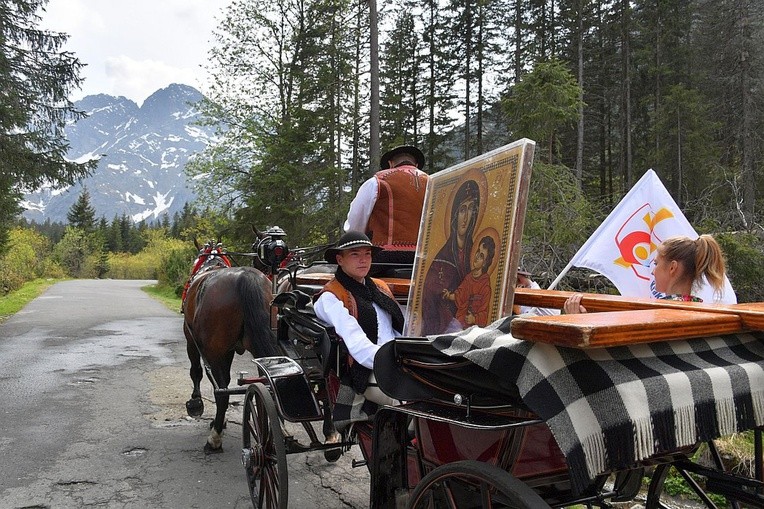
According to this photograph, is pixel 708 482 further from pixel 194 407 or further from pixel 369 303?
pixel 194 407

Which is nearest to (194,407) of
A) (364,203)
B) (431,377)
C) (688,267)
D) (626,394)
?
(364,203)

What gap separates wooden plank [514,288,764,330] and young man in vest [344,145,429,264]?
159cm

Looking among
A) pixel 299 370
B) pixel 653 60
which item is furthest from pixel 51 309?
pixel 653 60

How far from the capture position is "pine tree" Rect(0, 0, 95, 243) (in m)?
15.2

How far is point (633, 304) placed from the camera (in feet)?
6.95

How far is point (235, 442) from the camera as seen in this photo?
5348 mm

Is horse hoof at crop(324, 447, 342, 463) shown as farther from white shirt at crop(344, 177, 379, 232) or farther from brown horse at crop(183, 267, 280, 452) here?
white shirt at crop(344, 177, 379, 232)

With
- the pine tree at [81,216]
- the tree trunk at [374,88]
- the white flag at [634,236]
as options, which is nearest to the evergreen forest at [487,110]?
the tree trunk at [374,88]

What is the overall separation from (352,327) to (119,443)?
11.4ft

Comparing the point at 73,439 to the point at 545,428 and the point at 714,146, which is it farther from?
the point at 714,146

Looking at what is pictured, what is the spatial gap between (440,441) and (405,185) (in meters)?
2.35

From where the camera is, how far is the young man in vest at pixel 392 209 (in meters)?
4.18

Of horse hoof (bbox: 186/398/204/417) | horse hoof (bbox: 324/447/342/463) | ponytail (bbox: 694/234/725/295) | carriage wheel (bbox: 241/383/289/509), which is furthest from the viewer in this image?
horse hoof (bbox: 186/398/204/417)

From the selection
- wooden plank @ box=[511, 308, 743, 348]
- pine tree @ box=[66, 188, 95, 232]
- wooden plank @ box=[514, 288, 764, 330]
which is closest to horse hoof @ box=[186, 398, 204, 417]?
wooden plank @ box=[514, 288, 764, 330]
